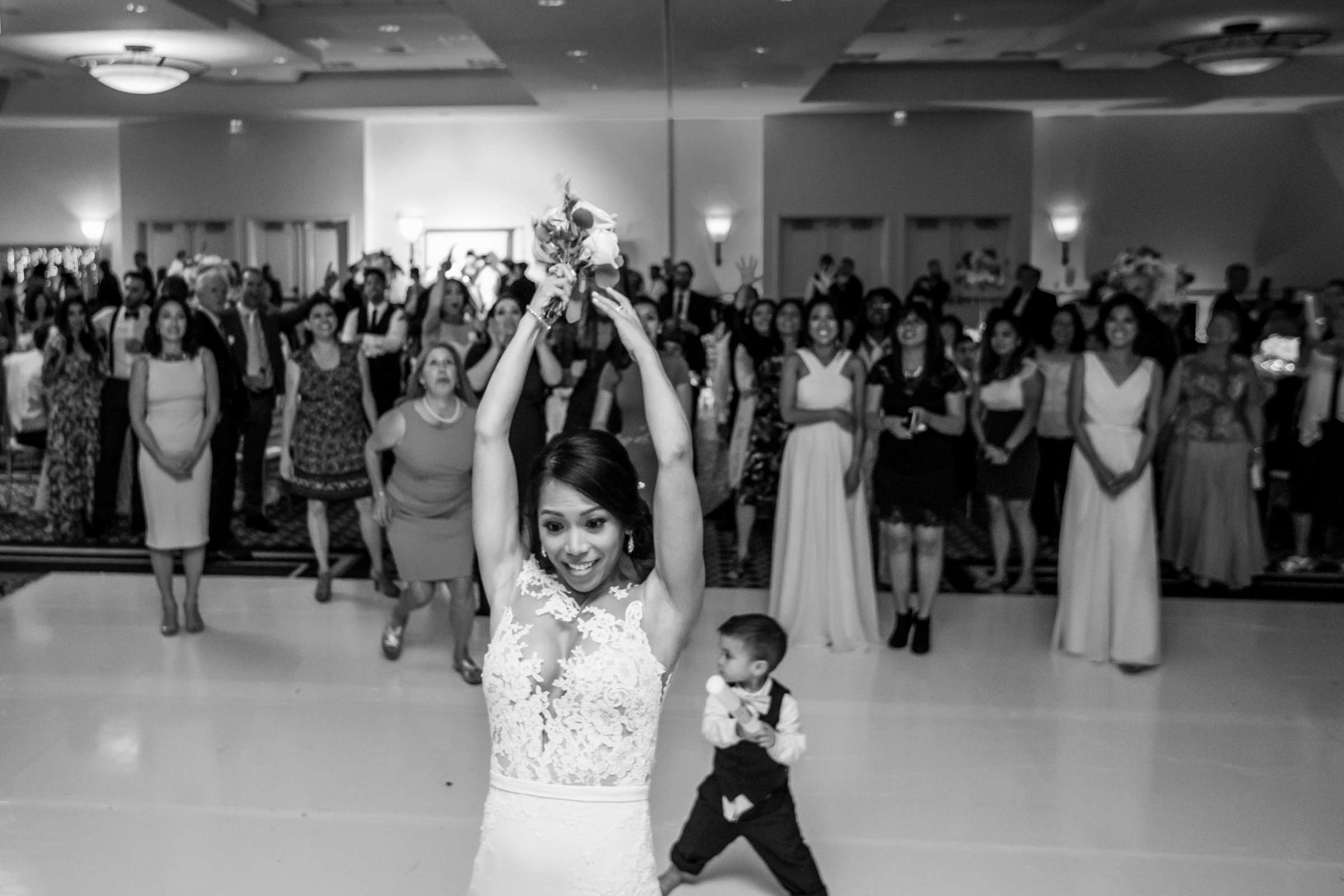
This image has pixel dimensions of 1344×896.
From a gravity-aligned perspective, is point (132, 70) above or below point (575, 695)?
above

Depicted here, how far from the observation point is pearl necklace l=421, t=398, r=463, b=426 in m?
5.77

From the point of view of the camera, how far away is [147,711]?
5.43 metres

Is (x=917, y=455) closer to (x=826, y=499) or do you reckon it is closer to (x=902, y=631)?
(x=826, y=499)

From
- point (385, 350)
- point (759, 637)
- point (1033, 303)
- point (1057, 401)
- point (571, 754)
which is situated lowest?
point (759, 637)

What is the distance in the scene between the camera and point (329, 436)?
23.2 feet

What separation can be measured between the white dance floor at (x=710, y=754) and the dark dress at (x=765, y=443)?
133 centimetres

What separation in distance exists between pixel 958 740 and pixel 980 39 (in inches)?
386

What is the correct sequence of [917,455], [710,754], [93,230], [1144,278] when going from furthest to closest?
[93,230] < [1144,278] < [917,455] < [710,754]

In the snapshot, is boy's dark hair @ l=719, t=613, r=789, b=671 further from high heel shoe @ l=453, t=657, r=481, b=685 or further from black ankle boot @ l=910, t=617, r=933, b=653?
black ankle boot @ l=910, t=617, r=933, b=653

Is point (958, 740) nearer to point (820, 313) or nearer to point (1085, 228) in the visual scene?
point (820, 313)

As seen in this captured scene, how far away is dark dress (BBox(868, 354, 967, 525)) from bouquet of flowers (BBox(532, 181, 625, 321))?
4.28 m

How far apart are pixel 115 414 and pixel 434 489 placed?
3.81m

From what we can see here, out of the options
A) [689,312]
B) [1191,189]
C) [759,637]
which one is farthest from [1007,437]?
[1191,189]

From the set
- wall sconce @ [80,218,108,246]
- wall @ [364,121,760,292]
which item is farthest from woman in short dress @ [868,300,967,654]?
wall @ [364,121,760,292]
